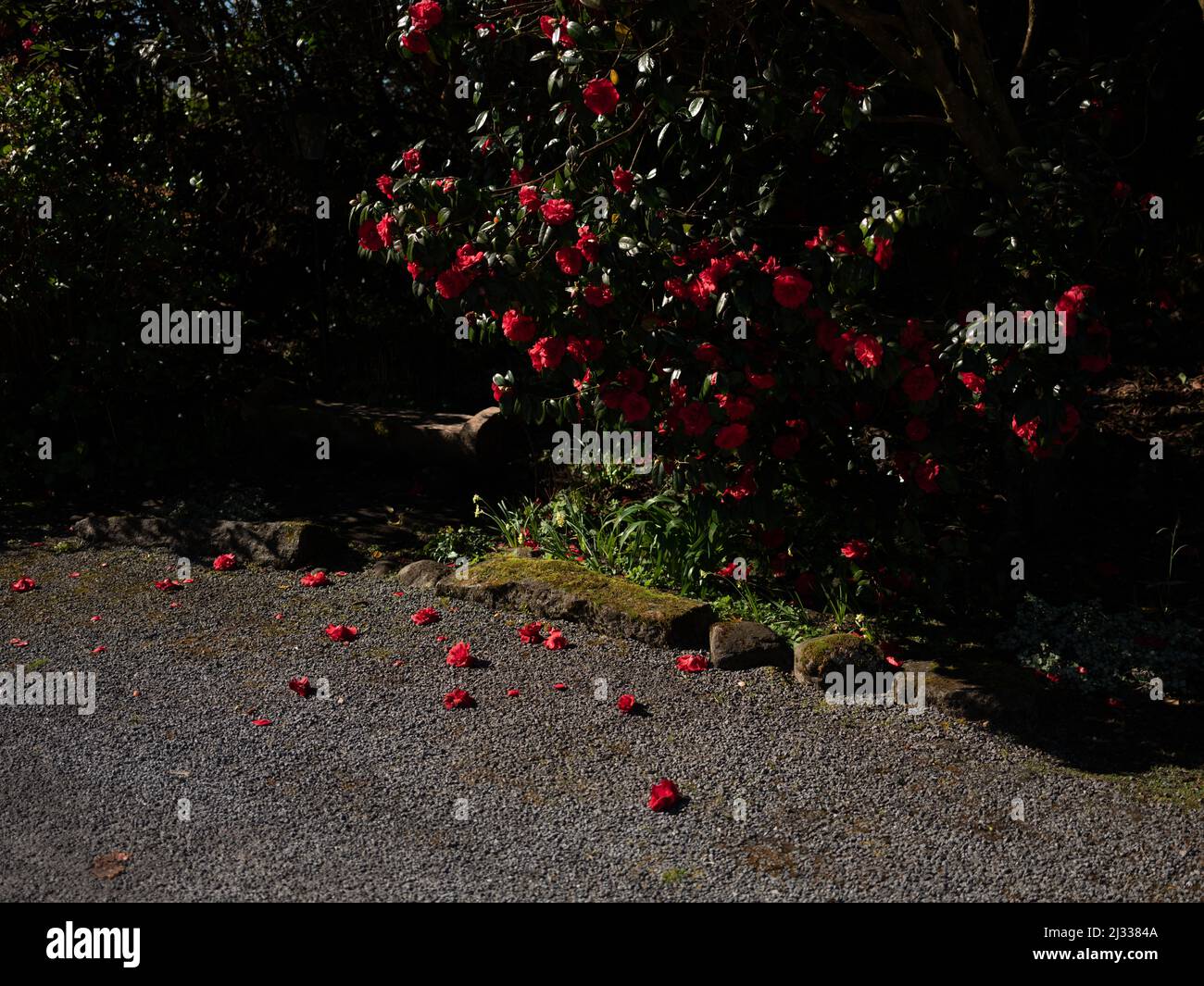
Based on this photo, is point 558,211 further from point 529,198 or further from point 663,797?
point 663,797

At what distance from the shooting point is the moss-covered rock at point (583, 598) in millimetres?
4945

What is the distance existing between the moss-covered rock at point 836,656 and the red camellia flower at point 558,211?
6.03 feet

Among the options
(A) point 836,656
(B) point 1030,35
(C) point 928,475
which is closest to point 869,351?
(C) point 928,475

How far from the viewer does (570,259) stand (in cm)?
439

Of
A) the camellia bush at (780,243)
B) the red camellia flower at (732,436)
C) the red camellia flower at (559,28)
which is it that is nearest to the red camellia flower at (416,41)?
the camellia bush at (780,243)

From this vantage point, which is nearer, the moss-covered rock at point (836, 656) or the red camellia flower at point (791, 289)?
the red camellia flower at point (791, 289)

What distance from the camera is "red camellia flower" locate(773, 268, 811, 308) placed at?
4312 mm

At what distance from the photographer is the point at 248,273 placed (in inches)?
378

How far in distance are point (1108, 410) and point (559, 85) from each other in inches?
141

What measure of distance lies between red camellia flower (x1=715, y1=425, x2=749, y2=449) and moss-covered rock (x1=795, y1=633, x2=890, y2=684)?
32.5 inches

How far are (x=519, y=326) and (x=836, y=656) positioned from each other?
1704mm

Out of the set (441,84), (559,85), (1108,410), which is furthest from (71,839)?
(441,84)

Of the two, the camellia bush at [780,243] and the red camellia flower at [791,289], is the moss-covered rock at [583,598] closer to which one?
the camellia bush at [780,243]

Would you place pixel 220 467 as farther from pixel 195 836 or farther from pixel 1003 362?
pixel 1003 362
